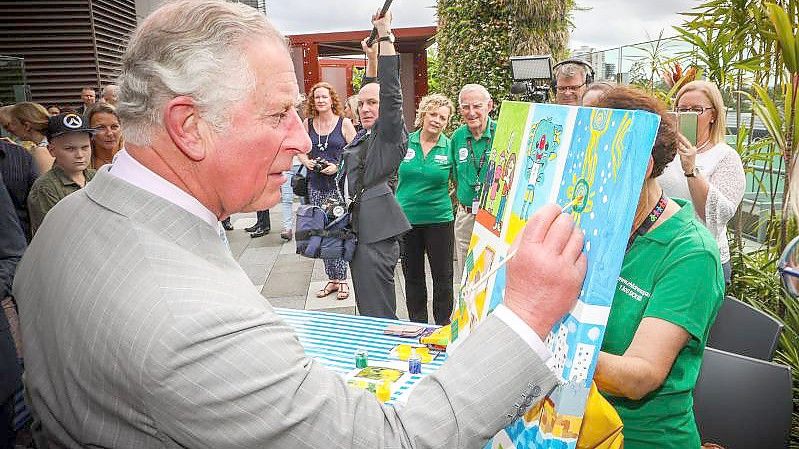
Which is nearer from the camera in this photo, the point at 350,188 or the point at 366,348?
the point at 366,348

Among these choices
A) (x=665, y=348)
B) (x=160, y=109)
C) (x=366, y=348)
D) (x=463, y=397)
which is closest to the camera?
(x=463, y=397)

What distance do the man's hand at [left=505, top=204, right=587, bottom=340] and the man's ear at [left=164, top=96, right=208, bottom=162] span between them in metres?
0.59

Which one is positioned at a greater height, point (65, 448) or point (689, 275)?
point (689, 275)

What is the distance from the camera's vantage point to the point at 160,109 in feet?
3.41

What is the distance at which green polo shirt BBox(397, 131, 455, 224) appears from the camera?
5043mm

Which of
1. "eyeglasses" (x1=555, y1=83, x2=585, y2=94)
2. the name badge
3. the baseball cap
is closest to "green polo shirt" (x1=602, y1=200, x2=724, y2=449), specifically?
"eyeglasses" (x1=555, y1=83, x2=585, y2=94)

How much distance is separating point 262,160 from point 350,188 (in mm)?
3031

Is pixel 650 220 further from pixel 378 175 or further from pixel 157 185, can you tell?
pixel 378 175

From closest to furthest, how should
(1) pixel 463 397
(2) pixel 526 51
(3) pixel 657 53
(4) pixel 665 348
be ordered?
1. (1) pixel 463 397
2. (4) pixel 665 348
3. (3) pixel 657 53
4. (2) pixel 526 51

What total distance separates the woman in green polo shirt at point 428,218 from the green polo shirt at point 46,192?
2519mm

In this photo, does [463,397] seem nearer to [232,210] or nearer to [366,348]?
[232,210]

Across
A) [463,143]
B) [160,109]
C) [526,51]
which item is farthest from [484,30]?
[160,109]

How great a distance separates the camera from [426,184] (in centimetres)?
508

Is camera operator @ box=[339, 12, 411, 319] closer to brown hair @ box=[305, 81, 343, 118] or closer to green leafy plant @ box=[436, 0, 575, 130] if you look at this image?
brown hair @ box=[305, 81, 343, 118]
